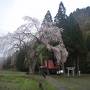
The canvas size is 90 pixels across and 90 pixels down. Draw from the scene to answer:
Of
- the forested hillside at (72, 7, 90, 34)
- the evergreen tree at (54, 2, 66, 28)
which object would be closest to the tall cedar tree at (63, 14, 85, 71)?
the evergreen tree at (54, 2, 66, 28)

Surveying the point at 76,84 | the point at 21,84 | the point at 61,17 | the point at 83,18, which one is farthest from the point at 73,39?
the point at 21,84

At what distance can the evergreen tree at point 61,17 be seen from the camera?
143ft

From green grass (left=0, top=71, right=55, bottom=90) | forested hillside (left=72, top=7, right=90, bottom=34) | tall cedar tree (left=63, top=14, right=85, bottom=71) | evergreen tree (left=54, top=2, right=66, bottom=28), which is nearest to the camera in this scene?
green grass (left=0, top=71, right=55, bottom=90)

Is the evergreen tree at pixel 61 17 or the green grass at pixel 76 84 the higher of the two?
the evergreen tree at pixel 61 17

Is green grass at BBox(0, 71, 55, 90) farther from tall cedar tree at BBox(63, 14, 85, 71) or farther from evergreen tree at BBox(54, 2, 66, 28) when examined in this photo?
evergreen tree at BBox(54, 2, 66, 28)

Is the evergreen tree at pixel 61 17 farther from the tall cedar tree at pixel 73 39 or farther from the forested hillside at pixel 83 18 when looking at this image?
the forested hillside at pixel 83 18

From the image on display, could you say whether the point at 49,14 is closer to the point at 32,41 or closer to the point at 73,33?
the point at 73,33

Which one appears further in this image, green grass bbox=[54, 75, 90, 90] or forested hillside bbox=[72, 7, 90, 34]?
forested hillside bbox=[72, 7, 90, 34]

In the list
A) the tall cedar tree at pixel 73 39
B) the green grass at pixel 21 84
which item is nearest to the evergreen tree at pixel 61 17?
the tall cedar tree at pixel 73 39

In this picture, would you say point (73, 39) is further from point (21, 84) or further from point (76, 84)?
point (21, 84)

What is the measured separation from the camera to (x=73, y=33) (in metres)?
41.2

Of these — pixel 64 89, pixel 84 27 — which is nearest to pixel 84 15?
pixel 84 27

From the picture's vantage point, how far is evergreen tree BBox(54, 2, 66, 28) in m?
43.6

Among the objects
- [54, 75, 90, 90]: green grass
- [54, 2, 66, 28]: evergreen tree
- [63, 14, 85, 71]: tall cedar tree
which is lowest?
[54, 75, 90, 90]: green grass
